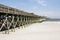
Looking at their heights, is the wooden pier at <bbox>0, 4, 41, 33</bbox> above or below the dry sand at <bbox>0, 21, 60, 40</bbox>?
above

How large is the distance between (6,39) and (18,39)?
954 millimetres

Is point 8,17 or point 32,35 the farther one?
point 8,17

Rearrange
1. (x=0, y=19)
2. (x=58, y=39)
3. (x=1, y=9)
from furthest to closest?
1. (x=0, y=19)
2. (x=1, y=9)
3. (x=58, y=39)

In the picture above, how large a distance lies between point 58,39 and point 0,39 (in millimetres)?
4429

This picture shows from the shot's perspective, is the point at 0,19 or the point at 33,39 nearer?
the point at 33,39

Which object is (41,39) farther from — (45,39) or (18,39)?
(18,39)

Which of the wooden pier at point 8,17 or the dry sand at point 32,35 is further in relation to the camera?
the wooden pier at point 8,17

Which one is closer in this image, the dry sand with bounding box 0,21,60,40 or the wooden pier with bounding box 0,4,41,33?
the dry sand with bounding box 0,21,60,40

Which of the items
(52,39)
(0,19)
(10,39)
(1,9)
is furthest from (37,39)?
(0,19)

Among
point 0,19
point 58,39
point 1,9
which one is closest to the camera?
point 58,39

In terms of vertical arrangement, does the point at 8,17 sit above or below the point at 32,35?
above

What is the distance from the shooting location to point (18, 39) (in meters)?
12.2

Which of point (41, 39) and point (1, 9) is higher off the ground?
point (1, 9)

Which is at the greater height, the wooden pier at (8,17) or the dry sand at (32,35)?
the wooden pier at (8,17)
